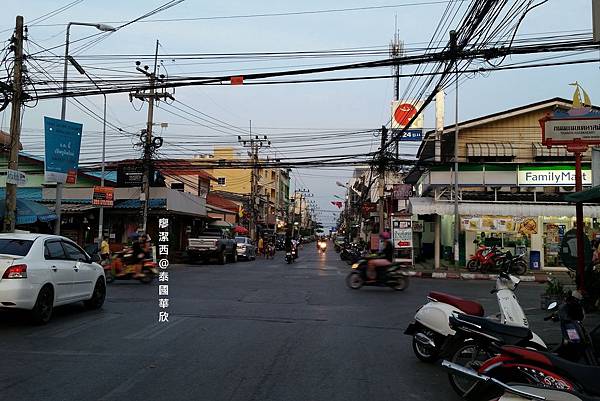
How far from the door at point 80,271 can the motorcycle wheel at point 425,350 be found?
22.4 feet

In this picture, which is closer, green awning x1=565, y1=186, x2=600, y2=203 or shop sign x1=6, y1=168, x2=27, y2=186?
green awning x1=565, y1=186, x2=600, y2=203

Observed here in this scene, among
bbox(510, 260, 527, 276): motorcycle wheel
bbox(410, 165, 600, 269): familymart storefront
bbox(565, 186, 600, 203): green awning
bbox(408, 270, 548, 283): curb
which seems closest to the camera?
bbox(565, 186, 600, 203): green awning

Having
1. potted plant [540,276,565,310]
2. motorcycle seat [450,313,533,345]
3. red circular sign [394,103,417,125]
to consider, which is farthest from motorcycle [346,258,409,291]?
red circular sign [394,103,417,125]

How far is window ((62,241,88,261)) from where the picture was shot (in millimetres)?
11070

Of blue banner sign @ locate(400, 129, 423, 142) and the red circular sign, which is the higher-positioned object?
the red circular sign

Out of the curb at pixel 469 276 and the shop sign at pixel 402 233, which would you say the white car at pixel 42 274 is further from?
the shop sign at pixel 402 233

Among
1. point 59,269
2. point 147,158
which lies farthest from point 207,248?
point 59,269

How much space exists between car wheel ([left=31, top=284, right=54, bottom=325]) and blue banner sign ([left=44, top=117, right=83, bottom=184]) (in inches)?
356

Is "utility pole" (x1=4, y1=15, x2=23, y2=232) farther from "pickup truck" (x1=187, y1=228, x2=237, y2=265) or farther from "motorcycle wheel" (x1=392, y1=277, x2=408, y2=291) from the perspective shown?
"pickup truck" (x1=187, y1=228, x2=237, y2=265)

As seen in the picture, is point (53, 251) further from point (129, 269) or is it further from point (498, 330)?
point (129, 269)

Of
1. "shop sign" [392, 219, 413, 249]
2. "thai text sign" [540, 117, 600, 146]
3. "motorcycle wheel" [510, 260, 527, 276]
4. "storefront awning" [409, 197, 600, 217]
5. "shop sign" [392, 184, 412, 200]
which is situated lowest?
"motorcycle wheel" [510, 260, 527, 276]

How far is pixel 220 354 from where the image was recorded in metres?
7.70

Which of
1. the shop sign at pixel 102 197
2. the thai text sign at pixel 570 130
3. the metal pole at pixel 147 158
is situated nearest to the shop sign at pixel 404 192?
the metal pole at pixel 147 158

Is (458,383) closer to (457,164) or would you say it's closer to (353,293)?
(353,293)
